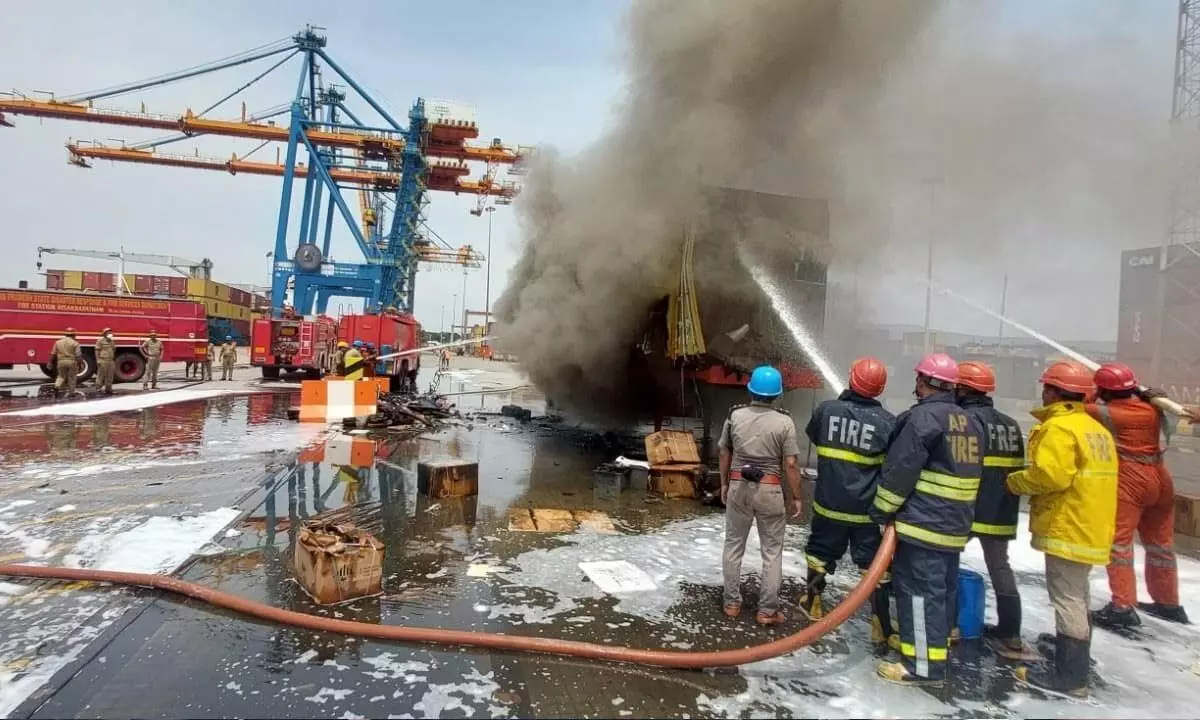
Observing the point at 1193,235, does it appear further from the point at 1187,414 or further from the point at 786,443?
the point at 786,443

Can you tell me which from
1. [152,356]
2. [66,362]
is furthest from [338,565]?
[152,356]

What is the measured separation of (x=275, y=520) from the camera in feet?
17.4

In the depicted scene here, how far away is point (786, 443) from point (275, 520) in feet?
14.0

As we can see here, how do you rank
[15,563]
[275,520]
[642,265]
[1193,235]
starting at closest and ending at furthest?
[15,563] → [275,520] → [642,265] → [1193,235]

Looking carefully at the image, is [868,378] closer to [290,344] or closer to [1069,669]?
[1069,669]

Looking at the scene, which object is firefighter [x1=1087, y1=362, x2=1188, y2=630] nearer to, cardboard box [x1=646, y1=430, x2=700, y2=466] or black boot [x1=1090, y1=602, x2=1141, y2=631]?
black boot [x1=1090, y1=602, x2=1141, y2=631]

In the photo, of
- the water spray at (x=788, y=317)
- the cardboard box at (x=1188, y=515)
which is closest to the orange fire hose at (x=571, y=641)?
the cardboard box at (x=1188, y=515)

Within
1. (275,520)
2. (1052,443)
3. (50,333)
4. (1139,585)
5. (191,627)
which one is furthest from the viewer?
(50,333)

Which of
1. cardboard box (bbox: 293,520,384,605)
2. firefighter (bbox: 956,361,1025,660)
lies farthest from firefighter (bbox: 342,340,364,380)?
firefighter (bbox: 956,361,1025,660)

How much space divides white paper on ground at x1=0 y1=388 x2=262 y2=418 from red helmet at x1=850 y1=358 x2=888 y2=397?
12353mm

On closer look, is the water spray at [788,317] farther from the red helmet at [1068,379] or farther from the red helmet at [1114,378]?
the red helmet at [1068,379]

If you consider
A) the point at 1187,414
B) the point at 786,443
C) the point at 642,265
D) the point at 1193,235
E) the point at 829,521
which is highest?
the point at 1193,235

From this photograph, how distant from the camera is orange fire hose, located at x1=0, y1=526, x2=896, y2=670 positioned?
3.01m

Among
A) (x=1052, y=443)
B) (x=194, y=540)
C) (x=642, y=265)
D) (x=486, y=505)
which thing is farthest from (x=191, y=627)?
(x=642, y=265)
